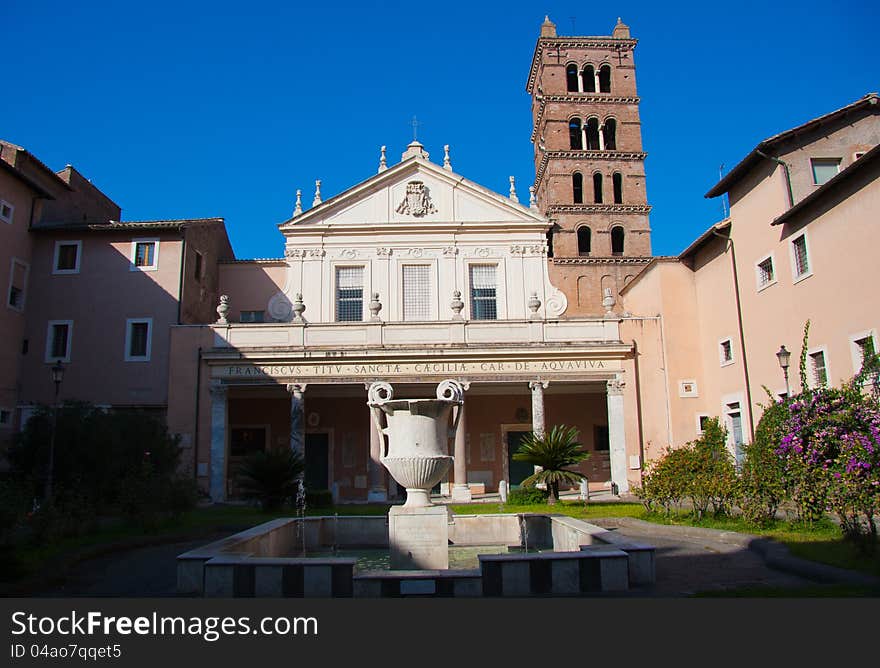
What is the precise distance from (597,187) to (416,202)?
14.8 metres

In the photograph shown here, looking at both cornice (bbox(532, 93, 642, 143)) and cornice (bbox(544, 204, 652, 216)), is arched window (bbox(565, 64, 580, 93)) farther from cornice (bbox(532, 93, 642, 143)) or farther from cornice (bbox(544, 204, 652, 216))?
cornice (bbox(544, 204, 652, 216))

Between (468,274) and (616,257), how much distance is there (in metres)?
12.1

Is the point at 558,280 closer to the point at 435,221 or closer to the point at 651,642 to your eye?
the point at 435,221

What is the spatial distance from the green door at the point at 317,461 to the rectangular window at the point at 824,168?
18.6m

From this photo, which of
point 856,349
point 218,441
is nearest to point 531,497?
point 856,349

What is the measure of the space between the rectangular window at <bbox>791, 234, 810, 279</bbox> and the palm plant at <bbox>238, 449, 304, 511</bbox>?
1423cm

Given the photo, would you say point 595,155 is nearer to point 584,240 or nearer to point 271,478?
point 584,240

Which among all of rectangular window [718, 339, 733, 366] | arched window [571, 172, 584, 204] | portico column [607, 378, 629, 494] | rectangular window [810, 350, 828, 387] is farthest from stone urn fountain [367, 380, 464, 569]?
arched window [571, 172, 584, 204]

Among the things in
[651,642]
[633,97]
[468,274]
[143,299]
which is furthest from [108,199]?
[651,642]

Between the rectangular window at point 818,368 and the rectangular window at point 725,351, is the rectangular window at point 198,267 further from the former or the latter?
the rectangular window at point 818,368

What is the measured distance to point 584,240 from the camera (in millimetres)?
39094

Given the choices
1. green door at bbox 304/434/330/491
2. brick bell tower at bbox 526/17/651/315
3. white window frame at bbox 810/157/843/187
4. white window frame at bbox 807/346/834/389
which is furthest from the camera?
brick bell tower at bbox 526/17/651/315

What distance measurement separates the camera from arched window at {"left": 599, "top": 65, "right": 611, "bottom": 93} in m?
41.7

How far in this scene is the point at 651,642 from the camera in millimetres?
5152
